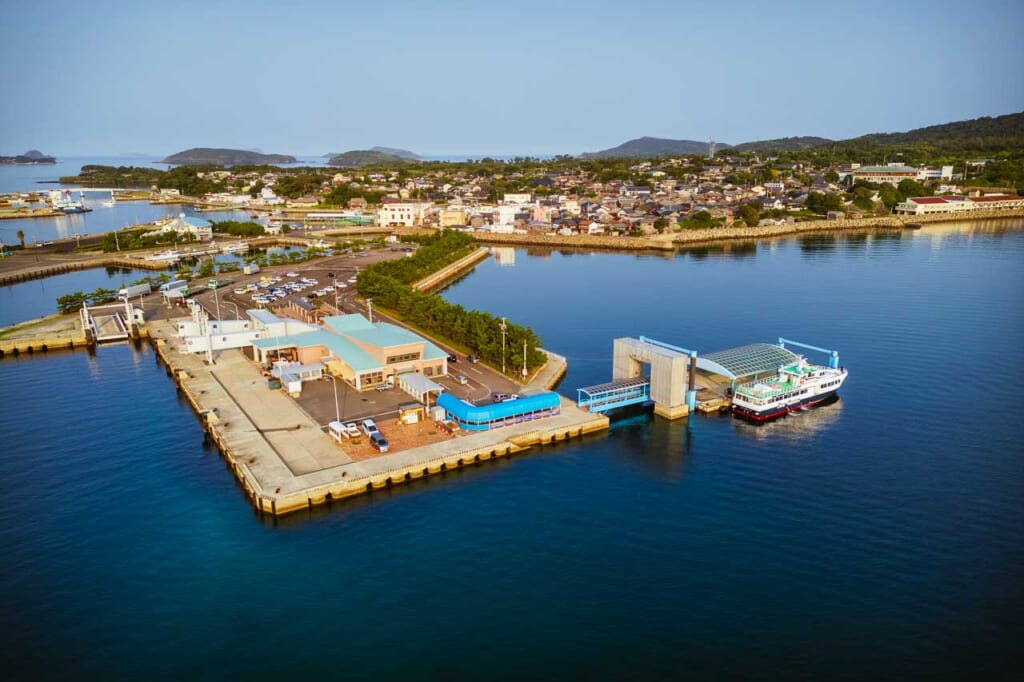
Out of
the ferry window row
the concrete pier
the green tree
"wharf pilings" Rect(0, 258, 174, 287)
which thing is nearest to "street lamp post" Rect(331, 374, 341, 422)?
the concrete pier

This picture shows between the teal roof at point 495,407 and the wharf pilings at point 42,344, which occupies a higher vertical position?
the wharf pilings at point 42,344

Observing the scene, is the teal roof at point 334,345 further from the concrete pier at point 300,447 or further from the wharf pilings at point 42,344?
the wharf pilings at point 42,344

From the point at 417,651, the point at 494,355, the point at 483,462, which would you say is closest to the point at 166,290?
the point at 494,355

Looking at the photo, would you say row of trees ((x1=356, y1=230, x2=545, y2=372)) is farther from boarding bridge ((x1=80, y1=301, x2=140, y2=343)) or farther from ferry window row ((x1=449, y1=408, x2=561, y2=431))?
boarding bridge ((x1=80, y1=301, x2=140, y2=343))

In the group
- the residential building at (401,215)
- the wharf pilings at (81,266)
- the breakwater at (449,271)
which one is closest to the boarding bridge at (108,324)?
the breakwater at (449,271)

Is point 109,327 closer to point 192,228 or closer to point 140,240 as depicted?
point 140,240

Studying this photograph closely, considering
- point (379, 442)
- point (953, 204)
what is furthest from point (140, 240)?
point (953, 204)

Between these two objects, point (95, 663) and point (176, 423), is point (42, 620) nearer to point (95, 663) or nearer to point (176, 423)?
point (95, 663)
